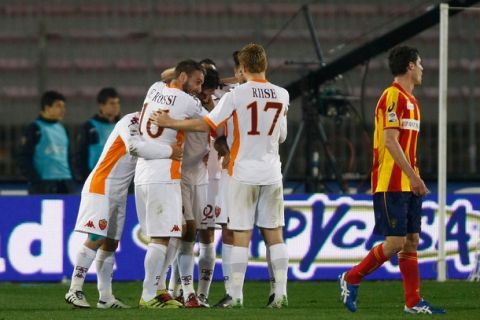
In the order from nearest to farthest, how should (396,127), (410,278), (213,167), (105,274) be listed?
1. (396,127)
2. (410,278)
3. (105,274)
4. (213,167)

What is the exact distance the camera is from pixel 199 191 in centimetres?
963

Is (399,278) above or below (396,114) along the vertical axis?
below

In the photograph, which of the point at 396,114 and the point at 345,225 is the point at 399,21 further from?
the point at 396,114

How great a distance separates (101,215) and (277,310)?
1469 mm

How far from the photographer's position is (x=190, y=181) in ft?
31.5

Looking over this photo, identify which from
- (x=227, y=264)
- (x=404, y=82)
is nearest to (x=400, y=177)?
(x=404, y=82)

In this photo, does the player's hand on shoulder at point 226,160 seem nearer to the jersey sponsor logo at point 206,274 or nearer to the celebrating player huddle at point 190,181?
the celebrating player huddle at point 190,181

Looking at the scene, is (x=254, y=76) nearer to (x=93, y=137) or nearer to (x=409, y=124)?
(x=409, y=124)

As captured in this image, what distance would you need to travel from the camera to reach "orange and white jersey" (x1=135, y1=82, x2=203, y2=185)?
9.06 metres

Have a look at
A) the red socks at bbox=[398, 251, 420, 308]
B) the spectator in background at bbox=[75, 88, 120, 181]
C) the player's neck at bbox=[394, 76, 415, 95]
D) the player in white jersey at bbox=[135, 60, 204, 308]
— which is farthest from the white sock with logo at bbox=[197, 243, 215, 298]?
the spectator in background at bbox=[75, 88, 120, 181]

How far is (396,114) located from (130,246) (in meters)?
4.82

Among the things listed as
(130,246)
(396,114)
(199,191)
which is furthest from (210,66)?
(130,246)

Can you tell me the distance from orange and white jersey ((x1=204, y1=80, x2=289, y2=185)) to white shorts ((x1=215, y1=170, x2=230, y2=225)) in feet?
1.40

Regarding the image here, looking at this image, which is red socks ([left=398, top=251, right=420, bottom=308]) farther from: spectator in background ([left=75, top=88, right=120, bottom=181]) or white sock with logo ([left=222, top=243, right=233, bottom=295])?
spectator in background ([left=75, top=88, right=120, bottom=181])
